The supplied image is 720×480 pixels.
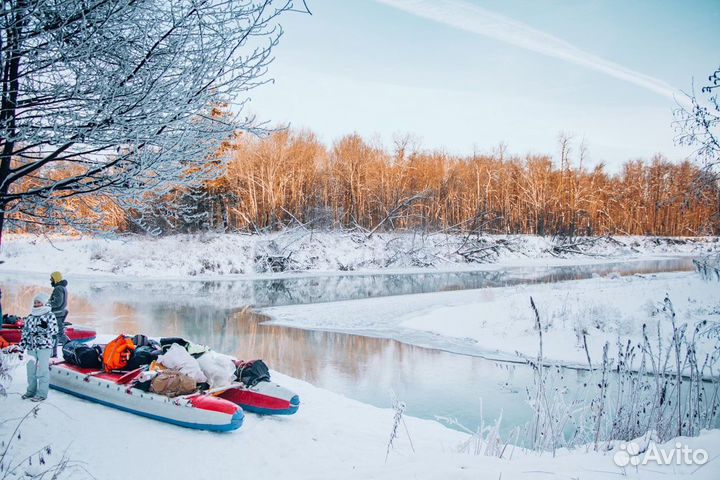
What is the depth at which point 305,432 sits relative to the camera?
6469 millimetres

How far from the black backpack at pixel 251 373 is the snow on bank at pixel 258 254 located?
19793 mm

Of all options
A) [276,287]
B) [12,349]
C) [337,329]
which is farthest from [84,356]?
[276,287]

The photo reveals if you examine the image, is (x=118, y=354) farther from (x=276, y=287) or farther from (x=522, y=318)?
(x=276, y=287)

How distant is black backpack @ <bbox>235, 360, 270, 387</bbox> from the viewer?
716 centimetres

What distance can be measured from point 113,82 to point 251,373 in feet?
15.8

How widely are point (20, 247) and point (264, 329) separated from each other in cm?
2412

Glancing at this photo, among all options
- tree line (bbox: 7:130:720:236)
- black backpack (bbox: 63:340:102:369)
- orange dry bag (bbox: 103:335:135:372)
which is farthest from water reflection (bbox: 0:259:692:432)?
tree line (bbox: 7:130:720:236)

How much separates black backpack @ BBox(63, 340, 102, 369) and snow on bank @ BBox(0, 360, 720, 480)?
0.54 meters

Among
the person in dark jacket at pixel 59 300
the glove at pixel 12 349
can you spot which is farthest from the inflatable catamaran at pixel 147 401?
the person in dark jacket at pixel 59 300

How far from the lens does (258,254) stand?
102 feet

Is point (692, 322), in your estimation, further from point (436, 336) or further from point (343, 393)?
point (343, 393)

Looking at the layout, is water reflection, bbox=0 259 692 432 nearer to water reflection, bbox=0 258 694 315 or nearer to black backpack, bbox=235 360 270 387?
water reflection, bbox=0 258 694 315

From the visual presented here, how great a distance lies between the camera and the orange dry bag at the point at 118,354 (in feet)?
23.4

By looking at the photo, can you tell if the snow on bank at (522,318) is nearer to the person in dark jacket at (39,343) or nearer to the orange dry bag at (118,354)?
the orange dry bag at (118,354)
